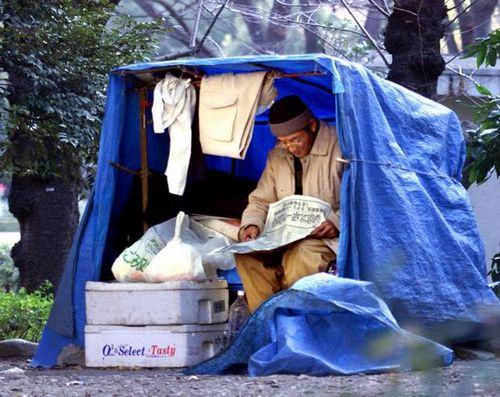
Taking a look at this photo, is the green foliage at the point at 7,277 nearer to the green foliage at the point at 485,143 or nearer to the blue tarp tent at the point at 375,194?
the green foliage at the point at 485,143

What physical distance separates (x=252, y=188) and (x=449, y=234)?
1.64m

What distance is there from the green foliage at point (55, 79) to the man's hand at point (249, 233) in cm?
207

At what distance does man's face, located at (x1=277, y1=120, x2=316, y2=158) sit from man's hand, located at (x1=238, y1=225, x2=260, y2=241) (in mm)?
528

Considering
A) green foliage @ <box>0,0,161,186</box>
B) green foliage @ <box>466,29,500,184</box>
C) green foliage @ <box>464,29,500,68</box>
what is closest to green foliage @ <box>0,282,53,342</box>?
green foliage @ <box>0,0,161,186</box>

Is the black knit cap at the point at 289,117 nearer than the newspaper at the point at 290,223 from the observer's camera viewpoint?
No

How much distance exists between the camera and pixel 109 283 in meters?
6.55

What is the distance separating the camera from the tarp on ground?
5.43 metres

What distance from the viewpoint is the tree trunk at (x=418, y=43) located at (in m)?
9.63

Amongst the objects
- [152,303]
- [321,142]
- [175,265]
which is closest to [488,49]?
[321,142]

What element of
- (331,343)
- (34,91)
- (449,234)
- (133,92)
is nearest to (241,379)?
(331,343)

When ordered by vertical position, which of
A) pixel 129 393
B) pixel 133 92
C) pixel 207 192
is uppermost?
pixel 133 92

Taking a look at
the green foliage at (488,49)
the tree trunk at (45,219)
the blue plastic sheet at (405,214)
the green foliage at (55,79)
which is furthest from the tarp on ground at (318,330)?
the tree trunk at (45,219)

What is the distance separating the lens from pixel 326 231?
6312 mm

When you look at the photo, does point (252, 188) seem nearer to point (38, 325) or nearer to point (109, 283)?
point (109, 283)
